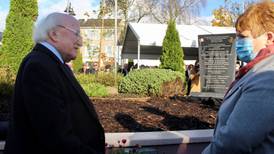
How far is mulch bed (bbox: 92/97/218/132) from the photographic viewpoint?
7.04 m

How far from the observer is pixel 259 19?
2467 mm

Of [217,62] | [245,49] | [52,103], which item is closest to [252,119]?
[245,49]

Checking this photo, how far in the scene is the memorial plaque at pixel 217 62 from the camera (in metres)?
10.9

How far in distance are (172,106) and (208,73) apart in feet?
7.10

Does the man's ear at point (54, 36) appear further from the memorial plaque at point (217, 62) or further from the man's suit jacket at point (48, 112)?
the memorial plaque at point (217, 62)

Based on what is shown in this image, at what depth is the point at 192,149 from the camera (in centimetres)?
567

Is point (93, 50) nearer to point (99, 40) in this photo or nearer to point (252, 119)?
point (99, 40)

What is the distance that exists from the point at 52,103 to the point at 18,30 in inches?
570

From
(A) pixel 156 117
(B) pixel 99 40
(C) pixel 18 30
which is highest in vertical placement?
(C) pixel 18 30

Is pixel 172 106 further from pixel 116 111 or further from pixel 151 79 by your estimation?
pixel 151 79

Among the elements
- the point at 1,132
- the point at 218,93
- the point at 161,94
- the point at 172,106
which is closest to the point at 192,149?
the point at 1,132

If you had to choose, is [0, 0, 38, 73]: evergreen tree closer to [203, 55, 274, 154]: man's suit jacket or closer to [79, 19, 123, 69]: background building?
[79, 19, 123, 69]: background building

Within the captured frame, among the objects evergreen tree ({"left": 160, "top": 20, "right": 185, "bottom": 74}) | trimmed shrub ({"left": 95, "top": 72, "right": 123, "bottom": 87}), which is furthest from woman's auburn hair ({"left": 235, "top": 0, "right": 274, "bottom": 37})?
trimmed shrub ({"left": 95, "top": 72, "right": 123, "bottom": 87})

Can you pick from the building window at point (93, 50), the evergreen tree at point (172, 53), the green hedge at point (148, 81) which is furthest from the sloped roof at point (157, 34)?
the green hedge at point (148, 81)
